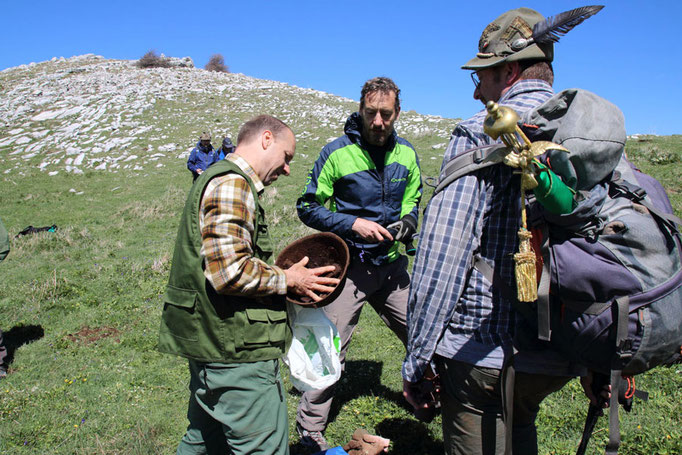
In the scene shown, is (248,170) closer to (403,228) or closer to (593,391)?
(403,228)

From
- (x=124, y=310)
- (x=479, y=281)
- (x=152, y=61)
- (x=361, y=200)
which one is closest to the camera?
(x=479, y=281)

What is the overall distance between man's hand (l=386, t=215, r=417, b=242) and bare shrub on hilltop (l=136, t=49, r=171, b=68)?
48.4 meters

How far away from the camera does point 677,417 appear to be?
3564 millimetres

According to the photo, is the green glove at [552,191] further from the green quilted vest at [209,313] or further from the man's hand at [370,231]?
the man's hand at [370,231]

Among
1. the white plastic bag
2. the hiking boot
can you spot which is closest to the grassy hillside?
the hiking boot

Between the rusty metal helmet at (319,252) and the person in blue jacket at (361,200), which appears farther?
the person in blue jacket at (361,200)

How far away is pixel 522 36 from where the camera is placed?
208 centimetres

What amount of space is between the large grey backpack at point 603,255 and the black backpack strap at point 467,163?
0.12ft

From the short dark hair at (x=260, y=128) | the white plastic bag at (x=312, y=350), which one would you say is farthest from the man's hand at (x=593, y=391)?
the short dark hair at (x=260, y=128)

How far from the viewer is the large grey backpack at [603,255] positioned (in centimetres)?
165

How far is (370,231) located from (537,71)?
159 cm

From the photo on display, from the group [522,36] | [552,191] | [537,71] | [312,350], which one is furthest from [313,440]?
[522,36]

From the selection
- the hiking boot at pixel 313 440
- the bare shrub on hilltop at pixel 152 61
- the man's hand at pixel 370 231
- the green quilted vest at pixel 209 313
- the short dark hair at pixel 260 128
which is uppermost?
the bare shrub on hilltop at pixel 152 61

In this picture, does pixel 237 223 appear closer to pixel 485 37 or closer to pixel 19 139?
pixel 485 37
